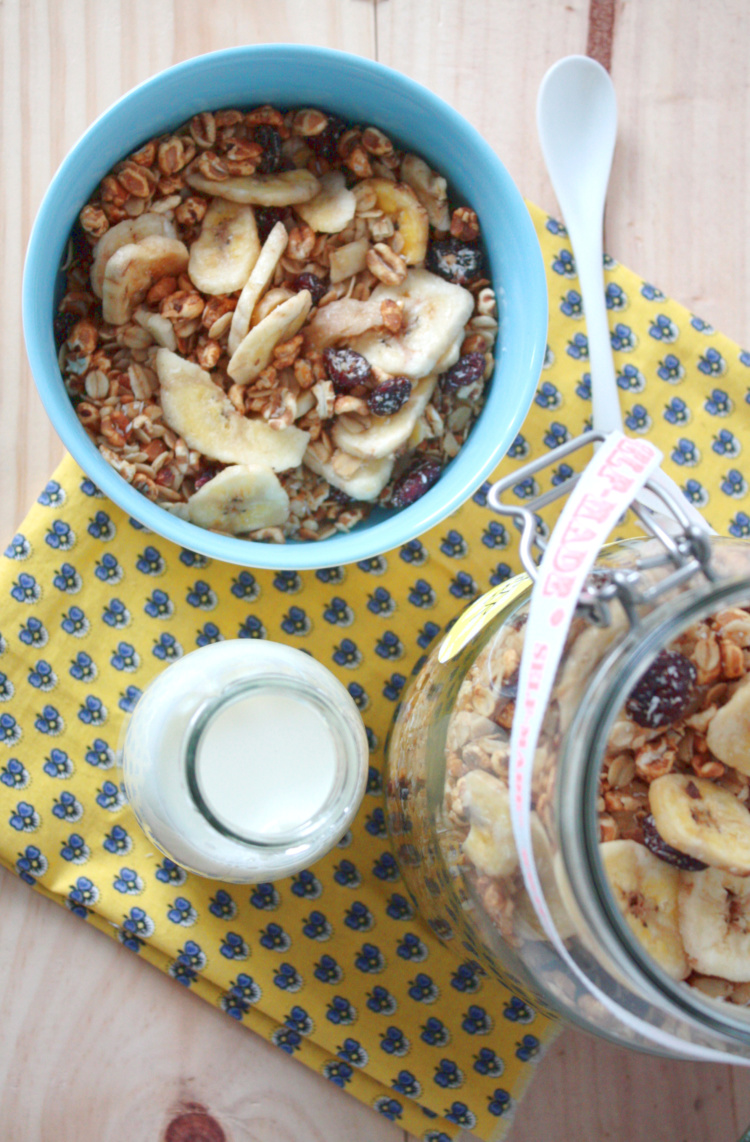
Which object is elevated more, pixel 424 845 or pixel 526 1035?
pixel 424 845

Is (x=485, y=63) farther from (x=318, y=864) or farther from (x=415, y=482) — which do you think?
(x=318, y=864)

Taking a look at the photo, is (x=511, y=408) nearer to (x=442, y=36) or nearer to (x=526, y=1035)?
(x=442, y=36)

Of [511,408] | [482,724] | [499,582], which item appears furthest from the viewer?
[499,582]

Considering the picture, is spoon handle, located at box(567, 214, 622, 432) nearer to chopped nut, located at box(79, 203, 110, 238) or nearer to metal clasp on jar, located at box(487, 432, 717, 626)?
metal clasp on jar, located at box(487, 432, 717, 626)

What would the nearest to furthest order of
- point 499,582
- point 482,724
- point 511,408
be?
point 482,724 < point 511,408 < point 499,582

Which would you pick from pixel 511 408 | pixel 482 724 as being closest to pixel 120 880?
pixel 482 724

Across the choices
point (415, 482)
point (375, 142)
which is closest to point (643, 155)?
point (375, 142)

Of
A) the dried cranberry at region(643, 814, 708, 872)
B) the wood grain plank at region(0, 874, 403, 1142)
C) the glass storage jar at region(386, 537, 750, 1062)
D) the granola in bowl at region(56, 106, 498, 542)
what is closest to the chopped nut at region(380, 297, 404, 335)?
the granola in bowl at region(56, 106, 498, 542)
